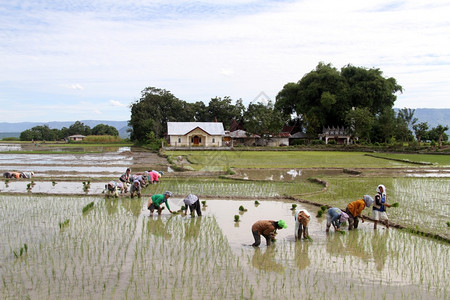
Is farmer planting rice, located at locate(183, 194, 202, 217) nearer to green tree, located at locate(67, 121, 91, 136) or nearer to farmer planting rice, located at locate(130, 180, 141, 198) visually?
farmer planting rice, located at locate(130, 180, 141, 198)

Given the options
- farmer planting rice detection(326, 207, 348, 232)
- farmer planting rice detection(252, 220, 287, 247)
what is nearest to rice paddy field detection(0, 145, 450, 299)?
farmer planting rice detection(252, 220, 287, 247)

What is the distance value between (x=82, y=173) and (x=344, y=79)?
40.0m

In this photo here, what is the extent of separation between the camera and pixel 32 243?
780 cm

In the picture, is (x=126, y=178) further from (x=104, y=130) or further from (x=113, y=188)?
(x=104, y=130)

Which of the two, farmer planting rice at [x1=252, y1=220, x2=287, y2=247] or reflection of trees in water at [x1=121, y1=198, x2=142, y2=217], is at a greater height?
farmer planting rice at [x1=252, y1=220, x2=287, y2=247]

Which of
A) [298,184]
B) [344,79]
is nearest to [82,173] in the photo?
[298,184]

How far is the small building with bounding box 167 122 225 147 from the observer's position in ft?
157

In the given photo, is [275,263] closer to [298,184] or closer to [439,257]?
[439,257]

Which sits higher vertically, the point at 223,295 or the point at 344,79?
the point at 344,79

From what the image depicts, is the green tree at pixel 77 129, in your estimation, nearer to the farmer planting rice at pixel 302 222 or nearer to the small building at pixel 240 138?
the small building at pixel 240 138

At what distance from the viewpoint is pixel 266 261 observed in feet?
22.9

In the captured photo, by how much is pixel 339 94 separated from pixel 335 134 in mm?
5339

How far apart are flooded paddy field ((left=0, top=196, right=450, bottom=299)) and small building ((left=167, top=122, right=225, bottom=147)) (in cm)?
3788

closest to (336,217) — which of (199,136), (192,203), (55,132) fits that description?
(192,203)
